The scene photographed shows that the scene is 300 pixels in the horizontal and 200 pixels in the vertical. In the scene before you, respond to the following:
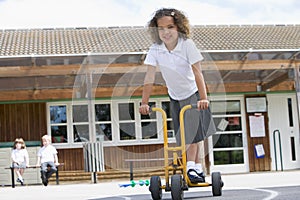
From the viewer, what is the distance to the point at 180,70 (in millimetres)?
5375

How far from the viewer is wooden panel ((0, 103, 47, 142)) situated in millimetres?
17375

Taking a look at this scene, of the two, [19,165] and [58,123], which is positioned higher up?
[58,123]

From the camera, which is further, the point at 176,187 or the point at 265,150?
the point at 265,150

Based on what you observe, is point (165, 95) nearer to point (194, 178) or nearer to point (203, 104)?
point (194, 178)

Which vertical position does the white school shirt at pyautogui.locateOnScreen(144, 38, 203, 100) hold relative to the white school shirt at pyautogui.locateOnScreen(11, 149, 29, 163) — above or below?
above

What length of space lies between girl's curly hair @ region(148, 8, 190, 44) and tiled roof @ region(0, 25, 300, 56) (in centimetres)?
1013

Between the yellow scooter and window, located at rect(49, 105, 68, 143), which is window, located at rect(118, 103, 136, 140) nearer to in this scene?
the yellow scooter

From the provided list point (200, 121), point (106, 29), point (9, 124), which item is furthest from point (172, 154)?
point (106, 29)

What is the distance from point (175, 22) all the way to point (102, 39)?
13.2 m

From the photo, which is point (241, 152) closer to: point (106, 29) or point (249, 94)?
point (249, 94)

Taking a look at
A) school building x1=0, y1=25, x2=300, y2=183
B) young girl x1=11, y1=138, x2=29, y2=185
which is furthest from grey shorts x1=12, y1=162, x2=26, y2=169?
school building x1=0, y1=25, x2=300, y2=183

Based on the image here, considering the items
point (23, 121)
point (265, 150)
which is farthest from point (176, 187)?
point (265, 150)

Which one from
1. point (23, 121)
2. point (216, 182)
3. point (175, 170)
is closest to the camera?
point (175, 170)

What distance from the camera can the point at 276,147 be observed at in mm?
18531
